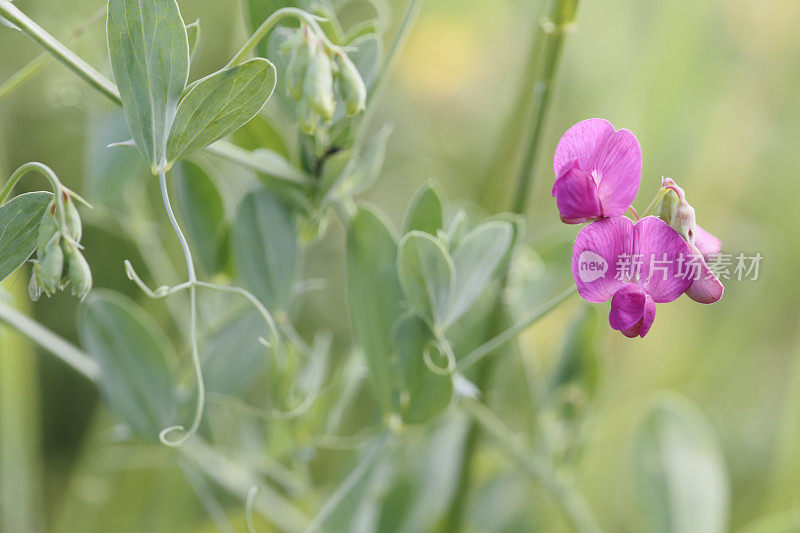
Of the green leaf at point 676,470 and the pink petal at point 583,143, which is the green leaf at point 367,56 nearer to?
the pink petal at point 583,143

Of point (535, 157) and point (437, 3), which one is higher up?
point (535, 157)

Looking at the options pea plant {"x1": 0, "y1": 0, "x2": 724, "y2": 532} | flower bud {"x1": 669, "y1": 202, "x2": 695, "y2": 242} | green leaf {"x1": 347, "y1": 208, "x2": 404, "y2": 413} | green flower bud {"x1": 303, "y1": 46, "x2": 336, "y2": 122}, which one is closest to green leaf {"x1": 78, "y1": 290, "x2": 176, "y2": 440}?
pea plant {"x1": 0, "y1": 0, "x2": 724, "y2": 532}

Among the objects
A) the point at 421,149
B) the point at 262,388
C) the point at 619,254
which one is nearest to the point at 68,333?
the point at 262,388

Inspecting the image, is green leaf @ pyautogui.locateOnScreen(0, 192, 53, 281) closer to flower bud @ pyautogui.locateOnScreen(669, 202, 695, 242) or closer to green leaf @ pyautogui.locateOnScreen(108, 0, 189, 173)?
green leaf @ pyautogui.locateOnScreen(108, 0, 189, 173)

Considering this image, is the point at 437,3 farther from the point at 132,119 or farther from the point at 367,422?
the point at 132,119

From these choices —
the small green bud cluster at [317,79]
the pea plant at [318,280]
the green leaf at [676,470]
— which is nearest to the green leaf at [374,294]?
the pea plant at [318,280]
